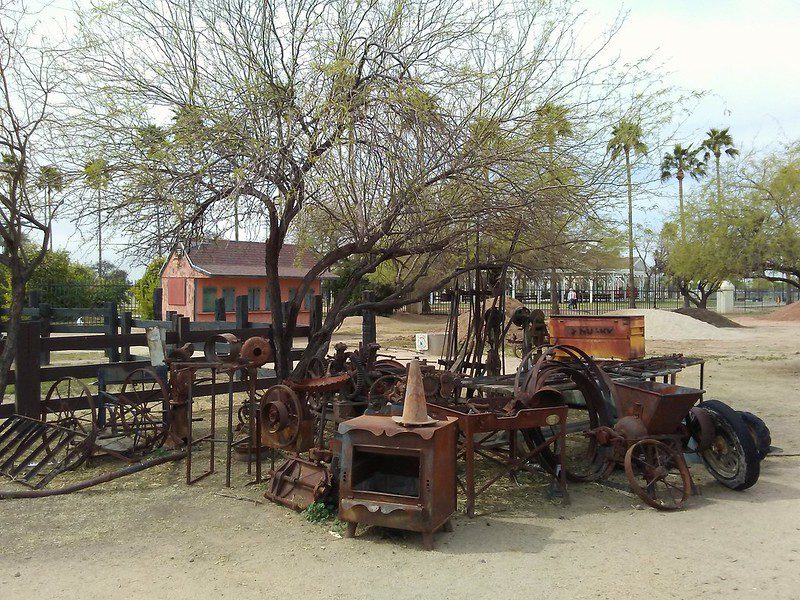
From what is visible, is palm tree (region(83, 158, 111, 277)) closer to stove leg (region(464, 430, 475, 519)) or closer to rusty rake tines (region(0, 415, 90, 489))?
rusty rake tines (region(0, 415, 90, 489))

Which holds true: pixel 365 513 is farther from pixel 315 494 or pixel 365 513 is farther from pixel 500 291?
pixel 500 291

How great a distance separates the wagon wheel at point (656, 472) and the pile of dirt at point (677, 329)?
21.8 metres

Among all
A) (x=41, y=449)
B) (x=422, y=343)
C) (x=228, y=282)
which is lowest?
(x=41, y=449)

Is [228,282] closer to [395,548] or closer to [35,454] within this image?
[35,454]

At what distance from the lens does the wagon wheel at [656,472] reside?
214 inches

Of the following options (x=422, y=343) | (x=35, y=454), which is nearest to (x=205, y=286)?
(x=422, y=343)

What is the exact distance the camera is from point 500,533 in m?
4.93

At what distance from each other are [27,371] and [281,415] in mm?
3214

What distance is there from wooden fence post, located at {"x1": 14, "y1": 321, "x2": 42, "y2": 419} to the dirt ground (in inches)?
67.2

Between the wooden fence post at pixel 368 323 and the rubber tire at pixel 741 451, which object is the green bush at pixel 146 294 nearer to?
the wooden fence post at pixel 368 323

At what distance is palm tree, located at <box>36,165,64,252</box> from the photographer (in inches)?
279

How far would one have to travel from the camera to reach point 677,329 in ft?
91.9

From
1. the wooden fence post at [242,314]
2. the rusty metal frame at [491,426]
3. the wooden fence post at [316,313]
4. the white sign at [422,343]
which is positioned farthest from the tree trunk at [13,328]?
the white sign at [422,343]

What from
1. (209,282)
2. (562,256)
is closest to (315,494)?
(562,256)
